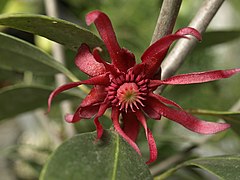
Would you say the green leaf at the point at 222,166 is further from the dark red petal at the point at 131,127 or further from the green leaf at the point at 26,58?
the green leaf at the point at 26,58

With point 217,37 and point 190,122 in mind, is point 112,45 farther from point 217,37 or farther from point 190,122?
point 217,37

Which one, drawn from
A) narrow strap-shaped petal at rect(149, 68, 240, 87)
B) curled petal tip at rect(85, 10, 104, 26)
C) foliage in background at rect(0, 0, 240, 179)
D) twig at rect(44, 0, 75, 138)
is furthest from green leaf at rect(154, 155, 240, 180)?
twig at rect(44, 0, 75, 138)

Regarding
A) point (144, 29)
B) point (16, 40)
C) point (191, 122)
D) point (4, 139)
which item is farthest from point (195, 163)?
point (4, 139)

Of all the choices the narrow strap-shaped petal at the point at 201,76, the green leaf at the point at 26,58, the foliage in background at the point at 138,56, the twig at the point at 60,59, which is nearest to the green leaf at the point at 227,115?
the foliage in background at the point at 138,56

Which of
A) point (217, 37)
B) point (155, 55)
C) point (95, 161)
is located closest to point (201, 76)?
point (155, 55)

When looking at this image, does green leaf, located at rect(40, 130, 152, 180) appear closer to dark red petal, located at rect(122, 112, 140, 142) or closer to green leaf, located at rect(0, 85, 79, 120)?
dark red petal, located at rect(122, 112, 140, 142)

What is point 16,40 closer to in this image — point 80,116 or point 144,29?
point 80,116
